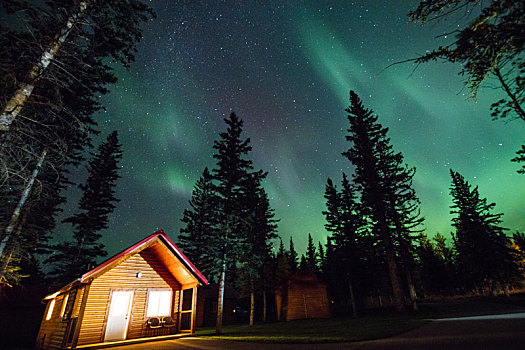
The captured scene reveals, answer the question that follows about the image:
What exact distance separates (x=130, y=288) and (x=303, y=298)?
76.2 feet

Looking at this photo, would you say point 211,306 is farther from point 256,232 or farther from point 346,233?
point 346,233

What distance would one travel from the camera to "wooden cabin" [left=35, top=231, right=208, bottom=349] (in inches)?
431

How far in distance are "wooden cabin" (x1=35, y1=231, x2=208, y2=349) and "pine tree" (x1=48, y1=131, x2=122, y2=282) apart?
11.8m

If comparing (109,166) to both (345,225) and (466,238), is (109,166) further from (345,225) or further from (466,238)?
(466,238)

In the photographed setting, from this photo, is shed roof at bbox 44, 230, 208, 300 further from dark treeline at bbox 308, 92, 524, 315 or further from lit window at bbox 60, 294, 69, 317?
dark treeline at bbox 308, 92, 524, 315

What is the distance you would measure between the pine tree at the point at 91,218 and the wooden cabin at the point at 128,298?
11783 millimetres

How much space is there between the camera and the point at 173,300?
13.9 meters

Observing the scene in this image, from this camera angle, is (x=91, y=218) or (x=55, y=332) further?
(x=91, y=218)

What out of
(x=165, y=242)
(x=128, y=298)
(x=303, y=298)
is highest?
(x=165, y=242)

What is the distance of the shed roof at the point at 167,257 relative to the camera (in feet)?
37.9

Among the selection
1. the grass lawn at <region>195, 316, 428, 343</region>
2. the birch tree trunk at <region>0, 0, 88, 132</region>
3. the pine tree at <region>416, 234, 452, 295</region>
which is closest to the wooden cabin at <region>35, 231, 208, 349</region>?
the grass lawn at <region>195, 316, 428, 343</region>

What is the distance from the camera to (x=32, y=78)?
A: 7.54m

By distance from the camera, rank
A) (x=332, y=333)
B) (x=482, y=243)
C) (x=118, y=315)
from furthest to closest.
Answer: (x=482, y=243) < (x=118, y=315) < (x=332, y=333)

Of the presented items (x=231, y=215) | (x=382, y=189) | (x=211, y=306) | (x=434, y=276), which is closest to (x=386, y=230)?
(x=382, y=189)
